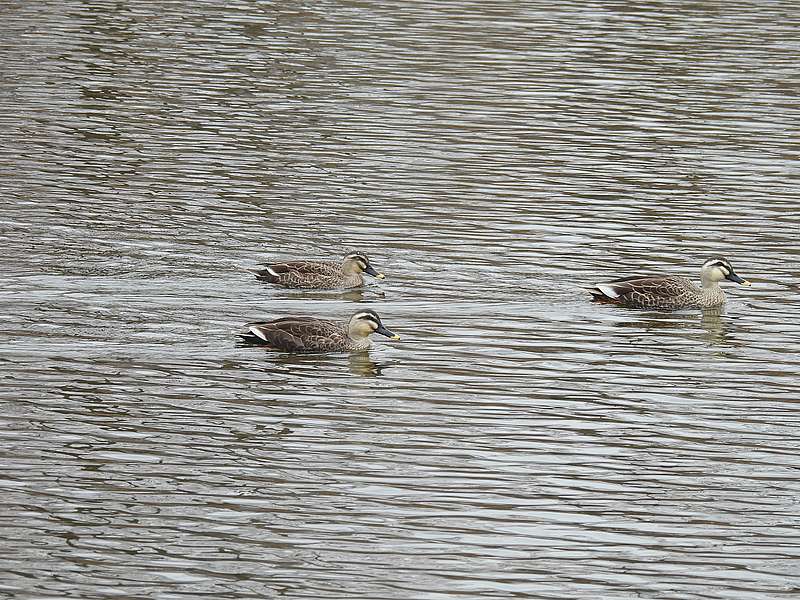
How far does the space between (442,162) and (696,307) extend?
7771mm

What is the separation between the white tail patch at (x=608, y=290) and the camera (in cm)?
1862

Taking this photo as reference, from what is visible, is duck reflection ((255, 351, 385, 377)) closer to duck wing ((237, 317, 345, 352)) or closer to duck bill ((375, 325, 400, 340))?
duck wing ((237, 317, 345, 352))

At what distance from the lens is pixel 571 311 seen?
18.5 metres

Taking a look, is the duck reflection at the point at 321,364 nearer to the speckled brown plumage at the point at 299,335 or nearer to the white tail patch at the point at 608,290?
the speckled brown plumage at the point at 299,335

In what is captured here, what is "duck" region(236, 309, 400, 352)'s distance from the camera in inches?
655

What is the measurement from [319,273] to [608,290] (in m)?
3.25

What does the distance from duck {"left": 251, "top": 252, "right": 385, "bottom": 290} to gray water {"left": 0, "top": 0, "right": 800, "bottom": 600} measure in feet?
0.65

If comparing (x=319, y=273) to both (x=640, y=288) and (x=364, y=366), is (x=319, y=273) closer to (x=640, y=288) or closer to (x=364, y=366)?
(x=364, y=366)

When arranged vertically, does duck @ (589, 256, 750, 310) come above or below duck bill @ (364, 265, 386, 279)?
above

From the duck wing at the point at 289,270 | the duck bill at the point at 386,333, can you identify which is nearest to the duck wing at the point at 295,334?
the duck bill at the point at 386,333

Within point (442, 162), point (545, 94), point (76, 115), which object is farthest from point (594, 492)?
point (545, 94)

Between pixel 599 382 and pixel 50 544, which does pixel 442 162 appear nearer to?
pixel 599 382

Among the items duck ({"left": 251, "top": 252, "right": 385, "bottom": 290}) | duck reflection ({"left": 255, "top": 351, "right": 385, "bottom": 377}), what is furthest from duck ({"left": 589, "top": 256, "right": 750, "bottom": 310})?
duck reflection ({"left": 255, "top": 351, "right": 385, "bottom": 377})

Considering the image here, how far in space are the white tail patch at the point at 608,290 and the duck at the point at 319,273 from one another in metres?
2.50
